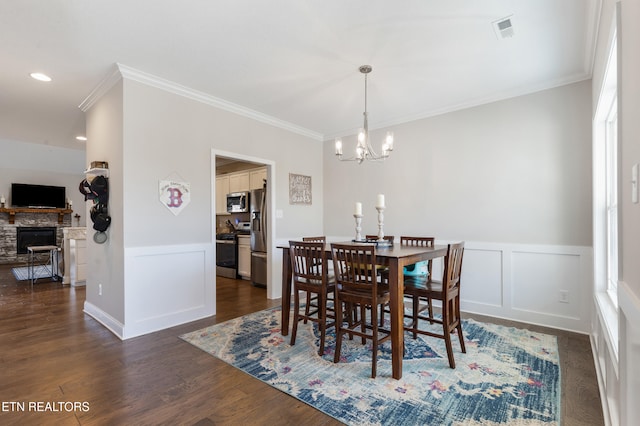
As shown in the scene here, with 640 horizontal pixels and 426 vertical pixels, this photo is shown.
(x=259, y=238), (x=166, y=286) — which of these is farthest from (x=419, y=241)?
(x=166, y=286)

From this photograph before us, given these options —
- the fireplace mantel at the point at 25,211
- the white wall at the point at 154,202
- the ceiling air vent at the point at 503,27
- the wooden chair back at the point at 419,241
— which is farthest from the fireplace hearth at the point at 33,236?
the ceiling air vent at the point at 503,27

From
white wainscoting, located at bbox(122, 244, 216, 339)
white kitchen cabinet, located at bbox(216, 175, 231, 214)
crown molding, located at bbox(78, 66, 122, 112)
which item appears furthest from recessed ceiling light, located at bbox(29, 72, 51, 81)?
white kitchen cabinet, located at bbox(216, 175, 231, 214)

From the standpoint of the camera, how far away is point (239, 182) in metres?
6.28

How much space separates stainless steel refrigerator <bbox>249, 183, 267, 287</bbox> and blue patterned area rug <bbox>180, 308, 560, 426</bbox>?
196cm

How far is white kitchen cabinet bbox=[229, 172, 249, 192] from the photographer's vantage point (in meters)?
6.11

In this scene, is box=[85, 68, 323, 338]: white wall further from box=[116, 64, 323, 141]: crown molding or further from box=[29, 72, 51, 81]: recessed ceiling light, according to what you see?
box=[29, 72, 51, 81]: recessed ceiling light

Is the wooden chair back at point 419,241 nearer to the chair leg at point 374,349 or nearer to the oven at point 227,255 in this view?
the chair leg at point 374,349

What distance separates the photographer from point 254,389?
2.10m

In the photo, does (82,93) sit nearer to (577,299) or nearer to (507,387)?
(507,387)

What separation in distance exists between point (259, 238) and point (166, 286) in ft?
6.68

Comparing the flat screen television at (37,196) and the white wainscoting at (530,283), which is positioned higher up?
the flat screen television at (37,196)

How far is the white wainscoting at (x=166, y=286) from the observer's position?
120 inches

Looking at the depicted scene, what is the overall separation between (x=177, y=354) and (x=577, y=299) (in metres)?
3.83

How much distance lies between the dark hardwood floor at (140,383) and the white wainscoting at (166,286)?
16 cm
